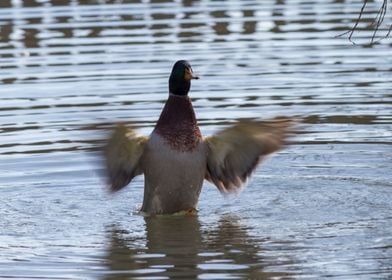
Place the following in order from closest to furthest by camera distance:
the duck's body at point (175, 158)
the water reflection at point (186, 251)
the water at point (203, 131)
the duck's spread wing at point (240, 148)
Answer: the water reflection at point (186, 251)
the water at point (203, 131)
the duck's spread wing at point (240, 148)
the duck's body at point (175, 158)

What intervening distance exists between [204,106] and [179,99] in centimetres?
395

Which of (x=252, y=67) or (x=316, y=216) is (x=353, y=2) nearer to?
(x=252, y=67)

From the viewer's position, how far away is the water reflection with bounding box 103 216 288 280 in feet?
28.6

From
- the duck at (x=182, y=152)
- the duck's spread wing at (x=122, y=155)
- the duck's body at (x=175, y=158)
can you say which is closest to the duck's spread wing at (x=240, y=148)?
the duck at (x=182, y=152)

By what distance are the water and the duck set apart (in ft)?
0.56

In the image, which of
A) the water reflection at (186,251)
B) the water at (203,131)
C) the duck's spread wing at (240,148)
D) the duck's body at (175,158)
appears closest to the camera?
the water reflection at (186,251)

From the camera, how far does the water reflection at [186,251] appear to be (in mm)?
8711

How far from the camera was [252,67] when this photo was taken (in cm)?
1583

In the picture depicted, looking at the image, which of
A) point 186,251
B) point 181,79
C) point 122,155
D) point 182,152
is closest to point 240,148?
point 182,152

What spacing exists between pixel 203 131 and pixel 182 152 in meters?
2.75

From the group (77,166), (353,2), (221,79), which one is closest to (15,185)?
(77,166)

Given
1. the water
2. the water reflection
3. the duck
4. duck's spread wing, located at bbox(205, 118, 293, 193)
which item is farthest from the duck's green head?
the water reflection

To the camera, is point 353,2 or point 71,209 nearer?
point 71,209

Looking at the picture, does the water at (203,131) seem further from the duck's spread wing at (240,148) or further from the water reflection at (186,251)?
the duck's spread wing at (240,148)
